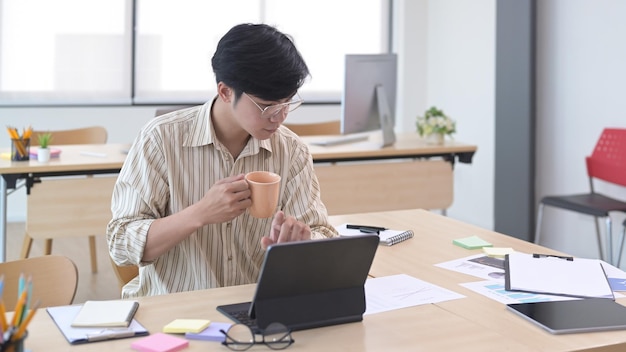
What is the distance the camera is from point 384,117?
5.04m

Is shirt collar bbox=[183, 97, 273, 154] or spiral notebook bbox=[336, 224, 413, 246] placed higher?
shirt collar bbox=[183, 97, 273, 154]

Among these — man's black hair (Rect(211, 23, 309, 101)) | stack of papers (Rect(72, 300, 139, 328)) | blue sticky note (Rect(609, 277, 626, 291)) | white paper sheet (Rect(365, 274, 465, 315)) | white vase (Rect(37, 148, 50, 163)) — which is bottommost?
stack of papers (Rect(72, 300, 139, 328))

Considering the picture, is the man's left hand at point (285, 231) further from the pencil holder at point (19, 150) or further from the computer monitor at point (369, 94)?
the computer monitor at point (369, 94)

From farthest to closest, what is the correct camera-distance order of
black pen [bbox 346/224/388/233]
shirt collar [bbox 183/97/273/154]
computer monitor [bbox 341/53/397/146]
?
computer monitor [bbox 341/53/397/146]
black pen [bbox 346/224/388/233]
shirt collar [bbox 183/97/273/154]

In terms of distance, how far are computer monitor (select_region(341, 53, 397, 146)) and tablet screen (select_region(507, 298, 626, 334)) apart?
2837mm

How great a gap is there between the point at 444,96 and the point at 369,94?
7.38 ft

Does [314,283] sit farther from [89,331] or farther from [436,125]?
[436,125]

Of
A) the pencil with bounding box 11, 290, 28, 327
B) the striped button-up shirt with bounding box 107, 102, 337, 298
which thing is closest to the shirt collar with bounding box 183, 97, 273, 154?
the striped button-up shirt with bounding box 107, 102, 337, 298

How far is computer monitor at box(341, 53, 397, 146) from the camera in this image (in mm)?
4840

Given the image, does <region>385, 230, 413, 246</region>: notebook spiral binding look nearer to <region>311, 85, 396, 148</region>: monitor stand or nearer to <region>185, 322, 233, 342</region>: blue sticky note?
<region>185, 322, 233, 342</region>: blue sticky note

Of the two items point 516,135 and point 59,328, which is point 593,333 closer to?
point 59,328

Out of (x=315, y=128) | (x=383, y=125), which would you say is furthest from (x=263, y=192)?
(x=315, y=128)

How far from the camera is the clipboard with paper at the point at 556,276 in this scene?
222 centimetres

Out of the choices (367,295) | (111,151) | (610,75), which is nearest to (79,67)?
(111,151)
